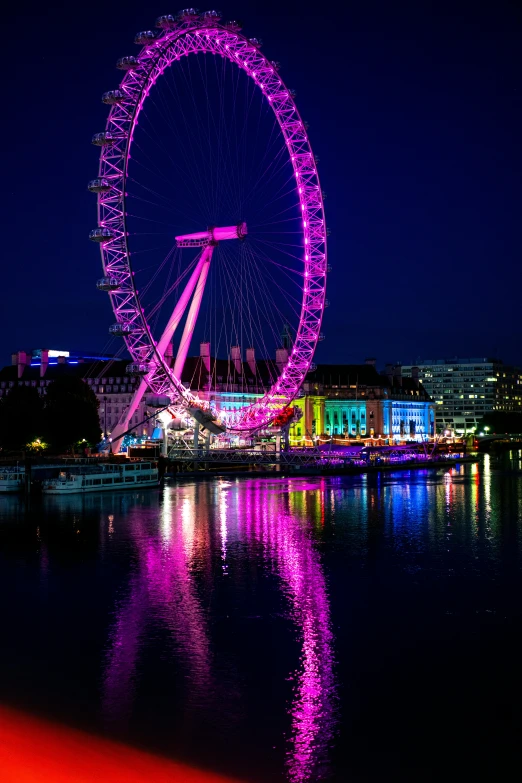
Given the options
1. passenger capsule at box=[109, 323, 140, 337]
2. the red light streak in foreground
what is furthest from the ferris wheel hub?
the red light streak in foreground

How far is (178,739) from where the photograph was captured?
12953mm

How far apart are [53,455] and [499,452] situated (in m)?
69.0

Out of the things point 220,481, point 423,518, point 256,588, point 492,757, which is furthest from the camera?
point 220,481

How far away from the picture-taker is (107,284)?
4216cm

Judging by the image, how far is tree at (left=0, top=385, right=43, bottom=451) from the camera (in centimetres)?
6050

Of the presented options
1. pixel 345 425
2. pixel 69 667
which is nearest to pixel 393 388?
pixel 345 425

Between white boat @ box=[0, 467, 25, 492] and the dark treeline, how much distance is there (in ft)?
32.7

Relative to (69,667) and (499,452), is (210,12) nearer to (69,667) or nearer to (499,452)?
(69,667)

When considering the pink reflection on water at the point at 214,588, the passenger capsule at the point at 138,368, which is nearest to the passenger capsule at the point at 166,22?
the passenger capsule at the point at 138,368

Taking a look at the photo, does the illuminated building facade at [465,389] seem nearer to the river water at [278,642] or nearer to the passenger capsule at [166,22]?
the passenger capsule at [166,22]

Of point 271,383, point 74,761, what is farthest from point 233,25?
point 271,383

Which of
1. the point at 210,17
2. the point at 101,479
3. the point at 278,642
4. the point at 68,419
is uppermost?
the point at 210,17

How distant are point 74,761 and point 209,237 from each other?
3964 cm

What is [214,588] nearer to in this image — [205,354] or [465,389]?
[205,354]
